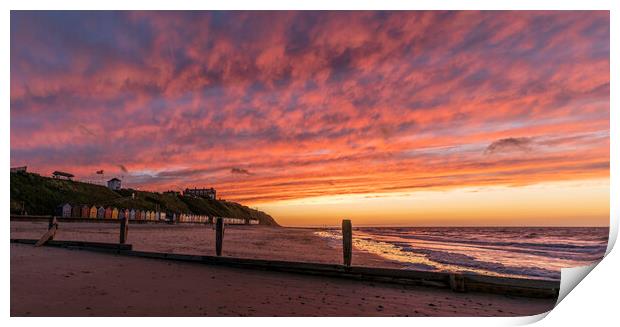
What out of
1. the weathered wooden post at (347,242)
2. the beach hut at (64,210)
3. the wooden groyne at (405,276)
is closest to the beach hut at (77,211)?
the beach hut at (64,210)

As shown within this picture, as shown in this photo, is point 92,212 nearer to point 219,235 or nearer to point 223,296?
A: point 219,235

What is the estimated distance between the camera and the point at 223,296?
26.5 feet

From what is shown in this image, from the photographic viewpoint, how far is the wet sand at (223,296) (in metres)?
7.09

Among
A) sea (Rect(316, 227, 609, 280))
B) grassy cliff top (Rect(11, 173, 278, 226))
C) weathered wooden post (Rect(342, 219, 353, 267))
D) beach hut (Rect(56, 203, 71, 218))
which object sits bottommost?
sea (Rect(316, 227, 609, 280))

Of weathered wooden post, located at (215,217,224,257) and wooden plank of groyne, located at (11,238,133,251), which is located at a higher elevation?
weathered wooden post, located at (215,217,224,257)

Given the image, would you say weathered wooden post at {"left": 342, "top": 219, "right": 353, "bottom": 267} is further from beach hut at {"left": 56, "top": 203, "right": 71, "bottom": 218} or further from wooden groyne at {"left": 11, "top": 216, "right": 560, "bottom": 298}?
beach hut at {"left": 56, "top": 203, "right": 71, "bottom": 218}

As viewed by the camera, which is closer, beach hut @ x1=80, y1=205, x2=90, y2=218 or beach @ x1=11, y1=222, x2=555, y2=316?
beach @ x1=11, y1=222, x2=555, y2=316

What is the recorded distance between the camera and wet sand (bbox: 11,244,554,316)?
7094mm

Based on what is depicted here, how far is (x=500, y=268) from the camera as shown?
18.7 meters

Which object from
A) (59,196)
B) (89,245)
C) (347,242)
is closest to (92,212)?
(59,196)

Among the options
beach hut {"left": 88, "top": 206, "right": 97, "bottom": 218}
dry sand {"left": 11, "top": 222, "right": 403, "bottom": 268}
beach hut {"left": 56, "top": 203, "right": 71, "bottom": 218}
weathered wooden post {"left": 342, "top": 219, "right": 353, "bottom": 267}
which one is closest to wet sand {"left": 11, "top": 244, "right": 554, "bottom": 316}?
weathered wooden post {"left": 342, "top": 219, "right": 353, "bottom": 267}
